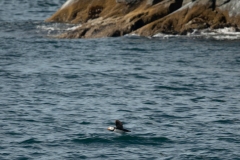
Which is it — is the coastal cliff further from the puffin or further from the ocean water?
the puffin

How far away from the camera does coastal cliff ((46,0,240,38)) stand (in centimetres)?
5159

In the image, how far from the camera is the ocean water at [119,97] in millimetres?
29484

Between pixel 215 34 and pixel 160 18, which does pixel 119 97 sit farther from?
pixel 160 18

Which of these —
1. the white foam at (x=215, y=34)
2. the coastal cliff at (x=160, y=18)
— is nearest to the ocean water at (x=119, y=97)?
the white foam at (x=215, y=34)

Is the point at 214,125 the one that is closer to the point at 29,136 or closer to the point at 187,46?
the point at 29,136

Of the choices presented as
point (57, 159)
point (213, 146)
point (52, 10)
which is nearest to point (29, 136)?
point (57, 159)

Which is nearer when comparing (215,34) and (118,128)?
(118,128)

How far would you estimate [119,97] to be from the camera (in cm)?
3788

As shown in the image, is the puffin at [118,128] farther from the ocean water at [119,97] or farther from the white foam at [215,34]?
the white foam at [215,34]

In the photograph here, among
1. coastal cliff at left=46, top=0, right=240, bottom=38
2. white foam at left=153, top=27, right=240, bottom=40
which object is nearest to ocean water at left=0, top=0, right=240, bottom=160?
white foam at left=153, top=27, right=240, bottom=40

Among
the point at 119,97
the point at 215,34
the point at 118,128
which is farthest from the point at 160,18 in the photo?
the point at 118,128

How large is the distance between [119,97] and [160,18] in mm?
16192

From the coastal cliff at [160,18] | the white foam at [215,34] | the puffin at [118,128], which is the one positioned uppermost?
the coastal cliff at [160,18]

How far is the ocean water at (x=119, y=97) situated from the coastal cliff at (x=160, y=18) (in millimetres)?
1091
